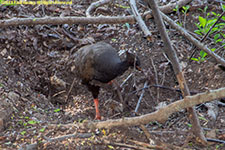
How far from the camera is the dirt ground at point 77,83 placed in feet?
11.5

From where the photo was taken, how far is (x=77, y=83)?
5793 millimetres

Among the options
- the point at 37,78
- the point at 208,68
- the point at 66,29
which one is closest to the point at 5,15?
the point at 66,29

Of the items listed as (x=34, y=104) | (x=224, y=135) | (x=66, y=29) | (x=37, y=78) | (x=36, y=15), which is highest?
(x=36, y=15)

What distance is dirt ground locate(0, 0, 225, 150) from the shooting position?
350 centimetres

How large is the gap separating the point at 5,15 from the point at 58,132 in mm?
3843

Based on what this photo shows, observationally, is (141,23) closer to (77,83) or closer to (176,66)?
(176,66)

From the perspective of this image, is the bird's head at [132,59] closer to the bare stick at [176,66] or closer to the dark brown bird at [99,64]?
the dark brown bird at [99,64]

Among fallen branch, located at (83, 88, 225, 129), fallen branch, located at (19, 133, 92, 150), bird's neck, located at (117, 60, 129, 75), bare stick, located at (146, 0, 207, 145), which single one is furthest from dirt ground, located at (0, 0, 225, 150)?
bird's neck, located at (117, 60, 129, 75)

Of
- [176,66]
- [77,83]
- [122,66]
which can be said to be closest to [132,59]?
[122,66]

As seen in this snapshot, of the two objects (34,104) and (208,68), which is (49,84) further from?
(208,68)

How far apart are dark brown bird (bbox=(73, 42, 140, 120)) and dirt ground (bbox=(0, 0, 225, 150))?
2.12 feet

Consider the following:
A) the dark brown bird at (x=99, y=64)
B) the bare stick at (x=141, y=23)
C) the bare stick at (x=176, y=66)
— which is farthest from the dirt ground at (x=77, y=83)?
the bare stick at (x=141, y=23)

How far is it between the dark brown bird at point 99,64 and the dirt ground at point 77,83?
2.12ft

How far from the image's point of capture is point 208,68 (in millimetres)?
5043
